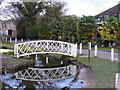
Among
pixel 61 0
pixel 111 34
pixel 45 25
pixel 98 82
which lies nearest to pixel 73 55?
pixel 98 82

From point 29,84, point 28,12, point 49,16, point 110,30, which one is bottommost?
point 29,84

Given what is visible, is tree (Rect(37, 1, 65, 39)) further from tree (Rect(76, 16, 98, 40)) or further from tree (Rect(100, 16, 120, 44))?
tree (Rect(100, 16, 120, 44))

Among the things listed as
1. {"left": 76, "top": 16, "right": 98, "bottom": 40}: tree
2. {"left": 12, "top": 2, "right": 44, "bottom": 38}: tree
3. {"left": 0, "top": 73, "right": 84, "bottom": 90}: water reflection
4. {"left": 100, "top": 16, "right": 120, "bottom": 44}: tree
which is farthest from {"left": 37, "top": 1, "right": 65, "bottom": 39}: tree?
{"left": 0, "top": 73, "right": 84, "bottom": 90}: water reflection

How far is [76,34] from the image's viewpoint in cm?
2027

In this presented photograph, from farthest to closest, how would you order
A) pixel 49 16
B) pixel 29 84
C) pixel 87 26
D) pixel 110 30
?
pixel 49 16 → pixel 87 26 → pixel 110 30 → pixel 29 84

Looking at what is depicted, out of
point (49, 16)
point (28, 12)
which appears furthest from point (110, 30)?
point (28, 12)

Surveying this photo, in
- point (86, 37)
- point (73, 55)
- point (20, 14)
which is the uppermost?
point (20, 14)

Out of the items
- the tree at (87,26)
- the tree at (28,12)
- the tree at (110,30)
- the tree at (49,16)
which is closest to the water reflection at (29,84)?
the tree at (110,30)

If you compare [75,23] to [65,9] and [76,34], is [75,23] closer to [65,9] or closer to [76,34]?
[76,34]

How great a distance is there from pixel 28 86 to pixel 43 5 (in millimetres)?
22116

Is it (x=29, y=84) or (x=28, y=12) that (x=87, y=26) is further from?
(x=29, y=84)

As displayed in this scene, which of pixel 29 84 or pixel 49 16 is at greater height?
pixel 49 16

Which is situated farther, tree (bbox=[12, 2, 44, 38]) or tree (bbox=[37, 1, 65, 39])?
tree (bbox=[12, 2, 44, 38])

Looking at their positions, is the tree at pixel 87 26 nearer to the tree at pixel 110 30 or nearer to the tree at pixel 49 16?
the tree at pixel 110 30
